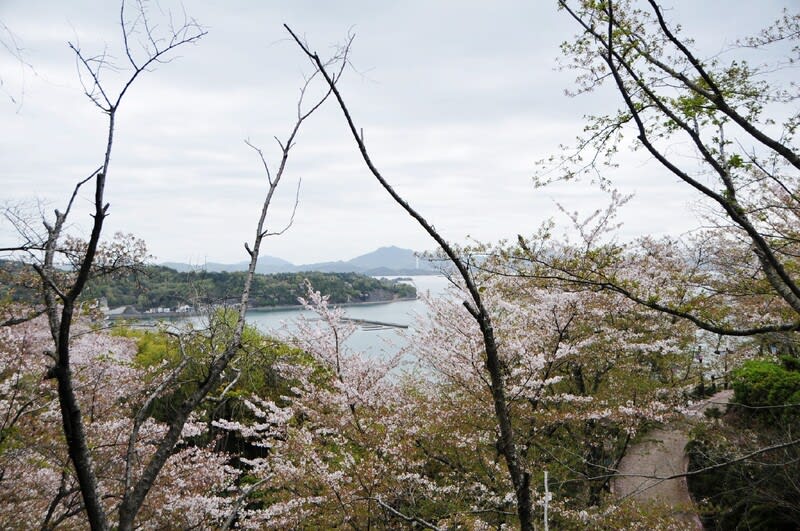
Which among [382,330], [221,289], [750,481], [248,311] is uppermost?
[221,289]

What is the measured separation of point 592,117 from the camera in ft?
14.6

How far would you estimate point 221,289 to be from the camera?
789cm

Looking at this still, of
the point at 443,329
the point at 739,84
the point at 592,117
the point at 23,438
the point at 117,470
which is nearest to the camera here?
the point at 739,84

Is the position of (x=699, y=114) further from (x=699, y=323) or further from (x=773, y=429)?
(x=773, y=429)

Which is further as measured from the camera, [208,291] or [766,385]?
[766,385]

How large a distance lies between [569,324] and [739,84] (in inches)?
195

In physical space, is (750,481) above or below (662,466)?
above

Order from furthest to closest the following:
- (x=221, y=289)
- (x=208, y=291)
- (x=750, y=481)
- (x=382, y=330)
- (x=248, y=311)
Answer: (x=382, y=330) → (x=248, y=311) → (x=221, y=289) → (x=750, y=481) → (x=208, y=291)

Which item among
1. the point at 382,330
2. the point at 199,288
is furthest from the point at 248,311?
the point at 199,288

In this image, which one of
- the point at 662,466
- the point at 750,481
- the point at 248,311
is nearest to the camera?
the point at 750,481

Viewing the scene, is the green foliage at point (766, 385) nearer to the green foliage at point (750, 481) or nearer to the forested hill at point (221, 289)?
the green foliage at point (750, 481)

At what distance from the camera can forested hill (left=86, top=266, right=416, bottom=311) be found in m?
4.96

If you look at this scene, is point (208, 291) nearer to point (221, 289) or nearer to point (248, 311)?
point (221, 289)

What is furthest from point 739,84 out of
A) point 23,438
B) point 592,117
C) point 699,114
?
point 23,438
